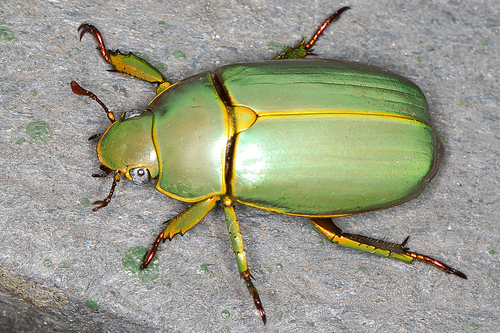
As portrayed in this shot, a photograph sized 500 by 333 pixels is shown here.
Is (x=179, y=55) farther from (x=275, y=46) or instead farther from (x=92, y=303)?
(x=92, y=303)

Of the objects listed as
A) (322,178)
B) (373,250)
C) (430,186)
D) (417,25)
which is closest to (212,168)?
(322,178)

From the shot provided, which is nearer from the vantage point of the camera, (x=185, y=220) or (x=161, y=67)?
(x=185, y=220)

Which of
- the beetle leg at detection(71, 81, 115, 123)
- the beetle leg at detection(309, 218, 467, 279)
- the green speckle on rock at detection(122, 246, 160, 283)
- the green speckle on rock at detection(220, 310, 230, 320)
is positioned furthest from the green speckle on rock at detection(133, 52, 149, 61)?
the green speckle on rock at detection(220, 310, 230, 320)

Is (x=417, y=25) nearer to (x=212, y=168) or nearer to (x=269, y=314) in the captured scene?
(x=212, y=168)

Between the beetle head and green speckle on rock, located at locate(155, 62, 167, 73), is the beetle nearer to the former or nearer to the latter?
the beetle head

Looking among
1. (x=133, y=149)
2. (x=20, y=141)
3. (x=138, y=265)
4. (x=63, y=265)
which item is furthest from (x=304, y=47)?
(x=63, y=265)

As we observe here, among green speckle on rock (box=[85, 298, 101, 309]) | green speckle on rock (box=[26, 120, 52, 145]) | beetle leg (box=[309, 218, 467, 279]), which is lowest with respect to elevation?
green speckle on rock (box=[85, 298, 101, 309])
